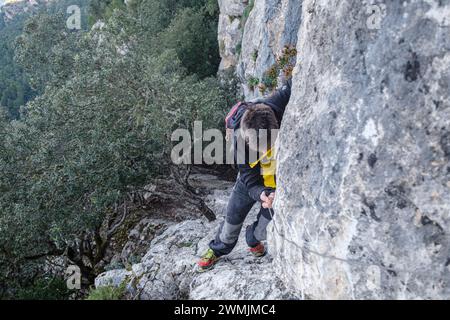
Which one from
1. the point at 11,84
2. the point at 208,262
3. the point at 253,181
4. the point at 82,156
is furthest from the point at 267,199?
the point at 11,84

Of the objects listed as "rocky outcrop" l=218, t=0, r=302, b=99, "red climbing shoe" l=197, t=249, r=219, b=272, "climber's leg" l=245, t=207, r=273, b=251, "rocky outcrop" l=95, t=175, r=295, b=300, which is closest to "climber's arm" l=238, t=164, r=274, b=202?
"climber's leg" l=245, t=207, r=273, b=251

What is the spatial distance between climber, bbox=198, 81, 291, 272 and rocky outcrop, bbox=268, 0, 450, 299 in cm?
69

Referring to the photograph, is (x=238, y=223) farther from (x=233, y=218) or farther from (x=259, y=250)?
(x=259, y=250)

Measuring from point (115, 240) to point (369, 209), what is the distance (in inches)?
499

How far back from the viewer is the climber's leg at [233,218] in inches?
250

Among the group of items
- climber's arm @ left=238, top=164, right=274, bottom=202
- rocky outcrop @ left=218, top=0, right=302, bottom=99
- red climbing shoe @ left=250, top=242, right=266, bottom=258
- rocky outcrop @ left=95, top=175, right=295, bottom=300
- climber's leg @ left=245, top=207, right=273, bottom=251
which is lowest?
rocky outcrop @ left=95, top=175, right=295, bottom=300

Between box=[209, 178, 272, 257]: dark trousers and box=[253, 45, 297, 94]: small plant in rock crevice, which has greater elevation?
box=[253, 45, 297, 94]: small plant in rock crevice

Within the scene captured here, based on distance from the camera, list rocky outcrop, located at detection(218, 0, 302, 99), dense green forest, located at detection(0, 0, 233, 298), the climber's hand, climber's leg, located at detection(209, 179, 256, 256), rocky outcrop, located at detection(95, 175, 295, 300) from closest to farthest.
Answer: the climber's hand, rocky outcrop, located at detection(95, 175, 295, 300), climber's leg, located at detection(209, 179, 256, 256), dense green forest, located at detection(0, 0, 233, 298), rocky outcrop, located at detection(218, 0, 302, 99)

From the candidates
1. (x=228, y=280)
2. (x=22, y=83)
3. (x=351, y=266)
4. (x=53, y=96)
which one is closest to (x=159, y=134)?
(x=53, y=96)

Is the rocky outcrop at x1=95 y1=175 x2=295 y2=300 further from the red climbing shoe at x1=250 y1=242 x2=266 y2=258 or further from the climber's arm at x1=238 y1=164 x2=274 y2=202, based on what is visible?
the climber's arm at x1=238 y1=164 x2=274 y2=202

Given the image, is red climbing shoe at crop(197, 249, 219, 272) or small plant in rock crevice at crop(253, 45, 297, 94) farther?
small plant in rock crevice at crop(253, 45, 297, 94)

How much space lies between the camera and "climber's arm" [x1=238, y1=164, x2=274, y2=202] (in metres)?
5.86

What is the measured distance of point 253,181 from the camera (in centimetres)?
596
